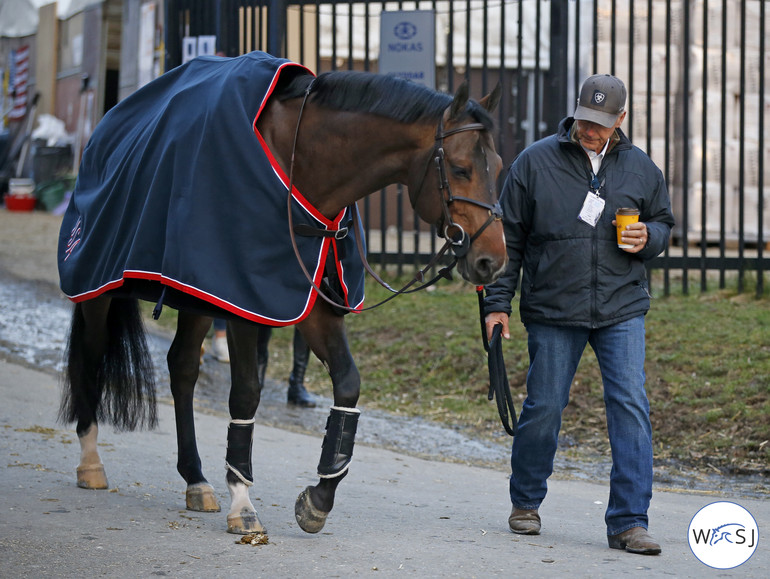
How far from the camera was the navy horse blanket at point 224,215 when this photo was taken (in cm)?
436

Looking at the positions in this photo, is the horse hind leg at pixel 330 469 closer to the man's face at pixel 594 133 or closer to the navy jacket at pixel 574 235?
the navy jacket at pixel 574 235

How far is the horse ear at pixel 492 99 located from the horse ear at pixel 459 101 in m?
0.16

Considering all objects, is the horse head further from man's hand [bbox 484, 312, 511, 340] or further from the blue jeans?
the blue jeans

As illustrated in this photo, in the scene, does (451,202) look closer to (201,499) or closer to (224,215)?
(224,215)

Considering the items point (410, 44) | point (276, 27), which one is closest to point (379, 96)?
point (410, 44)

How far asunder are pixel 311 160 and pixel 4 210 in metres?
20.4

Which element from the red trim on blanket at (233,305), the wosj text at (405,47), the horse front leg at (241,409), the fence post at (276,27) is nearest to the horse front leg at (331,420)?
the red trim on blanket at (233,305)

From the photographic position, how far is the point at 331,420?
14.7 ft

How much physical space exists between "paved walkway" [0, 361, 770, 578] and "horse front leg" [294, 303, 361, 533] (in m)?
0.13

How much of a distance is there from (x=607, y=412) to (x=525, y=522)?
1.92 feet

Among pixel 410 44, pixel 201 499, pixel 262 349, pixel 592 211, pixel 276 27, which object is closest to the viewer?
pixel 592 211

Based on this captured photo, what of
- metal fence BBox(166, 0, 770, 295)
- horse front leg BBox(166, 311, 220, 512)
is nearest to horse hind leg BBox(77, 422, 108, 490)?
horse front leg BBox(166, 311, 220, 512)

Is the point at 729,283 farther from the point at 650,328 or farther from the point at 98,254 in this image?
the point at 98,254

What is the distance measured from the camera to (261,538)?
4312 millimetres
